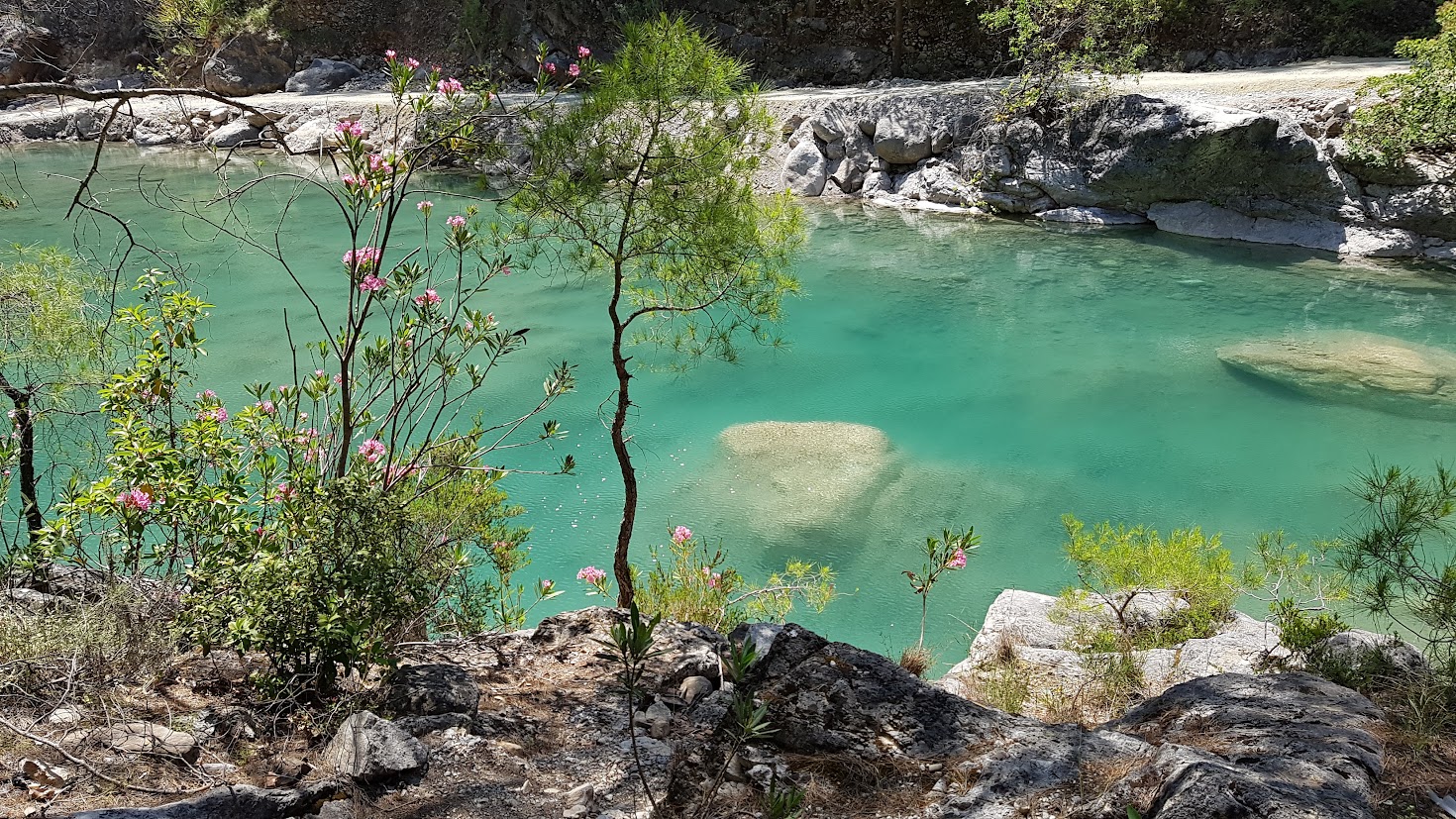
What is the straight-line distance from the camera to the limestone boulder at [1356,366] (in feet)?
32.2

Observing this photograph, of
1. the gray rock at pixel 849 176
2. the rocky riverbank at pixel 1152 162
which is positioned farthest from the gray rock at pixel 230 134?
the gray rock at pixel 849 176

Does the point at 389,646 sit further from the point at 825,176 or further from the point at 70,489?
the point at 825,176

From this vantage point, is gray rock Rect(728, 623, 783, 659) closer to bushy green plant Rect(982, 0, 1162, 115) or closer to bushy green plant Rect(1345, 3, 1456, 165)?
bushy green plant Rect(1345, 3, 1456, 165)

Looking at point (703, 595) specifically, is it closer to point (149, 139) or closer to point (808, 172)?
point (808, 172)

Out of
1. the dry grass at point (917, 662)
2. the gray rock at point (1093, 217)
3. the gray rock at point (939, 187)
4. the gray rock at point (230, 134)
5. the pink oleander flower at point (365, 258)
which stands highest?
the gray rock at point (230, 134)

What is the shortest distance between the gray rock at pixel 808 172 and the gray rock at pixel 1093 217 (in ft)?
12.8

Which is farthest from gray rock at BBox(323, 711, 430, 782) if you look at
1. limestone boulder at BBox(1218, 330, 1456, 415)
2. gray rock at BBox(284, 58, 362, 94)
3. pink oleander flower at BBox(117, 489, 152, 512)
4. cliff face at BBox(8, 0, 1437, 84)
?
gray rock at BBox(284, 58, 362, 94)

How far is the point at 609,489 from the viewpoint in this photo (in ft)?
26.8

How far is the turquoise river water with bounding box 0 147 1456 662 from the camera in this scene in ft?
24.6

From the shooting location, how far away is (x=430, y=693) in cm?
307

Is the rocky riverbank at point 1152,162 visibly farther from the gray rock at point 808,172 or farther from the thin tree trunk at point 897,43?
the thin tree trunk at point 897,43

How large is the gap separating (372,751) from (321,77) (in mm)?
26203

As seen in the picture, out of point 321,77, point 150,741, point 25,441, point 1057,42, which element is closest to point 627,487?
point 150,741

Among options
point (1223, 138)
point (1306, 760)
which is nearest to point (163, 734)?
point (1306, 760)
